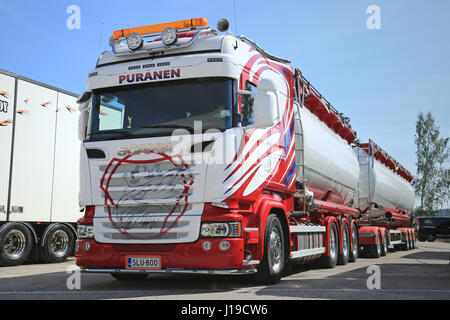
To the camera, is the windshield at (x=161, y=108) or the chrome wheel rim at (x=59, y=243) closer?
the windshield at (x=161, y=108)

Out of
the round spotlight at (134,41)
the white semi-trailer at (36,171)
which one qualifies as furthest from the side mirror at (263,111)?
the white semi-trailer at (36,171)

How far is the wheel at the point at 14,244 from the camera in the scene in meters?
11.1

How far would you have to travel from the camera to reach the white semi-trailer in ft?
37.4

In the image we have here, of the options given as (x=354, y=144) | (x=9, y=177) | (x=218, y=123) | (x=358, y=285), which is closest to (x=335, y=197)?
(x=354, y=144)

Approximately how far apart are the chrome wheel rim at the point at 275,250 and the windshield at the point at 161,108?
2021 mm

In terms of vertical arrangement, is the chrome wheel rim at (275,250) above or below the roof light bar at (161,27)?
below

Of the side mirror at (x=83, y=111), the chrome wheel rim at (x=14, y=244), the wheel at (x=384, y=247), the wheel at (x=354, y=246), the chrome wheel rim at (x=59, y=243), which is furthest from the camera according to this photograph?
the wheel at (x=384, y=247)

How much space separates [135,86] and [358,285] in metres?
4.57

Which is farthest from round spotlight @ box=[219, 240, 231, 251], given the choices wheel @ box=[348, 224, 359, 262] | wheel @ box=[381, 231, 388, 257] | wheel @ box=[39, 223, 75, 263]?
wheel @ box=[381, 231, 388, 257]

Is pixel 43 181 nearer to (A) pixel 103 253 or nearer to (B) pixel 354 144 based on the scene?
(A) pixel 103 253

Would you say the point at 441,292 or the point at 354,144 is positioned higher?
the point at 354,144

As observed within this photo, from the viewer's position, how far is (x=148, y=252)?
6844 millimetres

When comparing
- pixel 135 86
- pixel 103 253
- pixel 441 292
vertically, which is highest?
pixel 135 86

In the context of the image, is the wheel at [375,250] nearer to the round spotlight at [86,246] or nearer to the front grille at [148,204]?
the front grille at [148,204]
